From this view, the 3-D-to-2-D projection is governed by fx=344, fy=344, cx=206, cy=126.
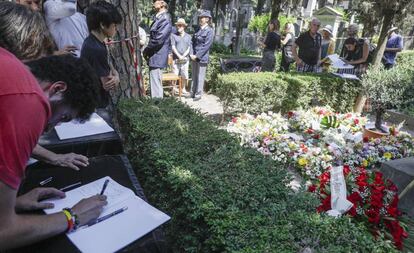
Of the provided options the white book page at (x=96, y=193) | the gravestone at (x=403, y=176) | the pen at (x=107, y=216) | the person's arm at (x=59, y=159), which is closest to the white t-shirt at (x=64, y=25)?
the person's arm at (x=59, y=159)

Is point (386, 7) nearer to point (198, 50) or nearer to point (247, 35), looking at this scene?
point (198, 50)

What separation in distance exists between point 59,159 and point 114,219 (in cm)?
64

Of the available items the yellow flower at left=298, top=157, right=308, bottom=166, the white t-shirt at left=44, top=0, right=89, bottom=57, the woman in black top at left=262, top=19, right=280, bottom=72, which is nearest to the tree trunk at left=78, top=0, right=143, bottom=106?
the white t-shirt at left=44, top=0, right=89, bottom=57

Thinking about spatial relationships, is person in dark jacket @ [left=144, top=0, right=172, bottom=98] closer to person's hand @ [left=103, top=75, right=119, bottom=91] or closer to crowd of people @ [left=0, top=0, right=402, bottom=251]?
person's hand @ [left=103, top=75, right=119, bottom=91]

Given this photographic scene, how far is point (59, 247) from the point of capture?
121 cm

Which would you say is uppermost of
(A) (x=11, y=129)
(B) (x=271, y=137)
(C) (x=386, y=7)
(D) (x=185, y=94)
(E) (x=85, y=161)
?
(C) (x=386, y=7)

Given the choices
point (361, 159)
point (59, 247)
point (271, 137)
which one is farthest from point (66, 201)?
point (361, 159)

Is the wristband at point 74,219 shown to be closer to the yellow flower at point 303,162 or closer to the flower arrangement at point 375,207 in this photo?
the flower arrangement at point 375,207

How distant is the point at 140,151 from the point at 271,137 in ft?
8.30

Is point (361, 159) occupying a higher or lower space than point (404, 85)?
lower

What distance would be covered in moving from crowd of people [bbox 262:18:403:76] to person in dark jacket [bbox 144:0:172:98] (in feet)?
9.86

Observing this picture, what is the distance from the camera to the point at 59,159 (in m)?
1.84

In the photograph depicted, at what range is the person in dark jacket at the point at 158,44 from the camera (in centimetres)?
584

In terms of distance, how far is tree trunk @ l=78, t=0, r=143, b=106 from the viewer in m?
3.64
